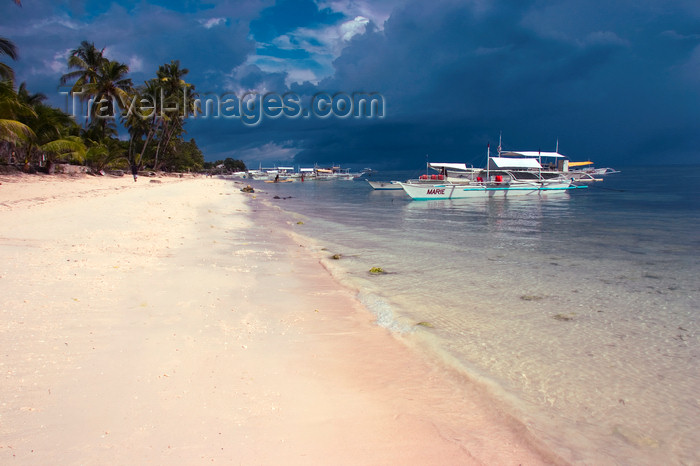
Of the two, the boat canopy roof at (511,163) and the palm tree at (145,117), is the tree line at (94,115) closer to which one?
the palm tree at (145,117)

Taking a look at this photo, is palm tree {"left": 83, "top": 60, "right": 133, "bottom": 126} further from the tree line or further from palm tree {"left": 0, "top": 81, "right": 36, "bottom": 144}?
palm tree {"left": 0, "top": 81, "right": 36, "bottom": 144}

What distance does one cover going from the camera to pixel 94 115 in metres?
44.1

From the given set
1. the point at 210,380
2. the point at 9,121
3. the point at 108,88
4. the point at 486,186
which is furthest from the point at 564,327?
the point at 108,88

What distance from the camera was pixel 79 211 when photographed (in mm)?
13367

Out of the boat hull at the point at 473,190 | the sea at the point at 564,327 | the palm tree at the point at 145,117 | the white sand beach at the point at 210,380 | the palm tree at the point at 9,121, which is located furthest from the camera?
the palm tree at the point at 145,117

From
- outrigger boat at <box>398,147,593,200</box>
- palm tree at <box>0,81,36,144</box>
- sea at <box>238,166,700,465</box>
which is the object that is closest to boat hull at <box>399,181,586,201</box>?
outrigger boat at <box>398,147,593,200</box>

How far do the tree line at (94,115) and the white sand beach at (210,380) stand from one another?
22.5 m

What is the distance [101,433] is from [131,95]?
53.1m

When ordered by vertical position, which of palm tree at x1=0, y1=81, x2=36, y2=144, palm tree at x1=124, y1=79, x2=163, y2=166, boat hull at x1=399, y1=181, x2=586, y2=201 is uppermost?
palm tree at x1=124, y1=79, x2=163, y2=166

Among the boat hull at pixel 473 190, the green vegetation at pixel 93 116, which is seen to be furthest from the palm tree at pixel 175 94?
the boat hull at pixel 473 190

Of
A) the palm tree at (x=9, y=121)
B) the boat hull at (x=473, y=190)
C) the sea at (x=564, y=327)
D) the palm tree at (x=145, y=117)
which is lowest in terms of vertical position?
the sea at (x=564, y=327)

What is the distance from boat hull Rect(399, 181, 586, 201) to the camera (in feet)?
129

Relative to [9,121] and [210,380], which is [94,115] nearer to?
[9,121]

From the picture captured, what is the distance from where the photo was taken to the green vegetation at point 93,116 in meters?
25.5
